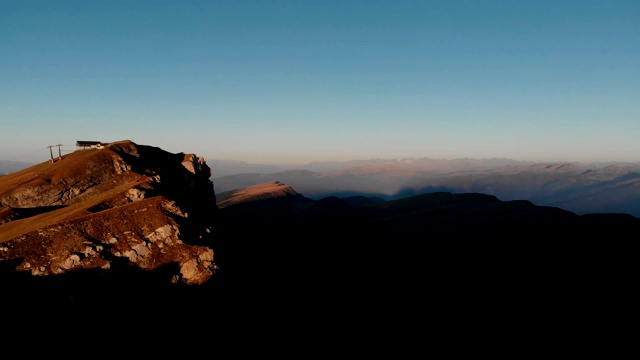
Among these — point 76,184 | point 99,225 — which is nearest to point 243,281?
point 99,225

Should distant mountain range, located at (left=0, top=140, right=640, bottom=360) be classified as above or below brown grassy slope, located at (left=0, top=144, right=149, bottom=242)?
below

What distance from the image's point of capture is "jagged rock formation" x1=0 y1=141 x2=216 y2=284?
69312mm

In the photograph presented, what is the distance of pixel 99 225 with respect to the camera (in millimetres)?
76438

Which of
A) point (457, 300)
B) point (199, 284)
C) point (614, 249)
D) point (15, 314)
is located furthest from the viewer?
point (614, 249)

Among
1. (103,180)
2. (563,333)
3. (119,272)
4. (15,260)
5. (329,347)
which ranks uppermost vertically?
(103,180)

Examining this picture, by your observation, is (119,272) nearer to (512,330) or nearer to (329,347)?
(329,347)

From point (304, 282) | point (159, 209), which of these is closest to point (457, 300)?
point (304, 282)

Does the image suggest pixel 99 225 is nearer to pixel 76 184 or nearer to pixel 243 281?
pixel 243 281

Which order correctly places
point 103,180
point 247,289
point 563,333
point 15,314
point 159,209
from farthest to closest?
1. point 103,180
2. point 563,333
3. point 247,289
4. point 159,209
5. point 15,314

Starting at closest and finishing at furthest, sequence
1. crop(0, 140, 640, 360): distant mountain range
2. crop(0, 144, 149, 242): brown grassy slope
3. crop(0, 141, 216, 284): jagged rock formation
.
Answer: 1. crop(0, 140, 640, 360): distant mountain range
2. crop(0, 141, 216, 284): jagged rock formation
3. crop(0, 144, 149, 242): brown grassy slope

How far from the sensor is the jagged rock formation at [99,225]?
227 ft

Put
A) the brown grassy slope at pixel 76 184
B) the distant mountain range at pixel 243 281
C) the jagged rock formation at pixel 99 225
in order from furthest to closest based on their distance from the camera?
the brown grassy slope at pixel 76 184 → the jagged rock formation at pixel 99 225 → the distant mountain range at pixel 243 281

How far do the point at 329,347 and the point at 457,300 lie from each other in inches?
2418

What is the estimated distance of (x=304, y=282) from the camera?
436 ft
